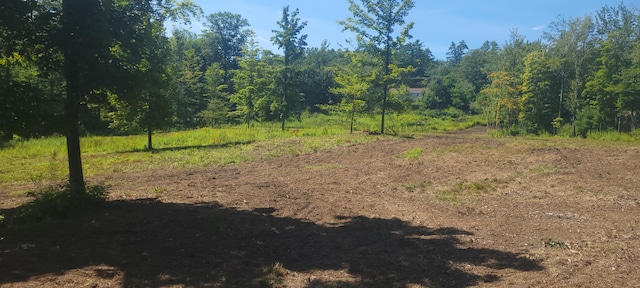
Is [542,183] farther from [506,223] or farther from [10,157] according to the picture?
[10,157]

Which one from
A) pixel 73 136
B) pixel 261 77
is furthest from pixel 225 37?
pixel 73 136

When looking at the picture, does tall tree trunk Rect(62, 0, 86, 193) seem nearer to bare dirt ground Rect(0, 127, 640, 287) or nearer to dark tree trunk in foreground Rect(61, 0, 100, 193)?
dark tree trunk in foreground Rect(61, 0, 100, 193)

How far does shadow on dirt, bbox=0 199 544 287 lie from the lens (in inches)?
182

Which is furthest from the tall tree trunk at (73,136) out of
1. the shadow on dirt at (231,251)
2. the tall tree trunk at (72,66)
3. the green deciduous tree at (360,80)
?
the green deciduous tree at (360,80)

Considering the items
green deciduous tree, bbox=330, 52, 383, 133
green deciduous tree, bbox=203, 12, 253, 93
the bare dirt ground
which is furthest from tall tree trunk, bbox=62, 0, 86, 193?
green deciduous tree, bbox=203, 12, 253, 93

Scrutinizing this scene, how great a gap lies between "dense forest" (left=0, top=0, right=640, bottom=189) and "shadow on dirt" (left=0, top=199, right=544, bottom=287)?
2.15 m

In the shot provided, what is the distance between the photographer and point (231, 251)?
18.4ft

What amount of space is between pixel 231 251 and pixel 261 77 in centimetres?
2854

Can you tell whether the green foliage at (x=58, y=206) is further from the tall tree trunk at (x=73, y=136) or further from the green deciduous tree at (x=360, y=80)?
the green deciduous tree at (x=360, y=80)

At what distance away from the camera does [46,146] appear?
21.2 meters

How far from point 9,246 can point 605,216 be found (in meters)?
9.67

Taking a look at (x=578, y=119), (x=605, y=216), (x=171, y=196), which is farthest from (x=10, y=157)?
(x=578, y=119)

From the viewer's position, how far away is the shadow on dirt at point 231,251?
4.61 meters

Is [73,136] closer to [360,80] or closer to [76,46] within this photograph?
[76,46]
